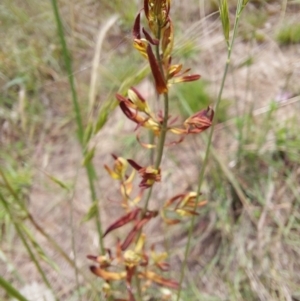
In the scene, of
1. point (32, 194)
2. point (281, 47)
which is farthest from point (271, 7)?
point (32, 194)

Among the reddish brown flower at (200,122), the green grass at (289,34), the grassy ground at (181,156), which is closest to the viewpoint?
the reddish brown flower at (200,122)

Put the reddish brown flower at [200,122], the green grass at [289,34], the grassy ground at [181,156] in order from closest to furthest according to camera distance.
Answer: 1. the reddish brown flower at [200,122]
2. the grassy ground at [181,156]
3. the green grass at [289,34]

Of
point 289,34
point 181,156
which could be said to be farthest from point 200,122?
point 289,34

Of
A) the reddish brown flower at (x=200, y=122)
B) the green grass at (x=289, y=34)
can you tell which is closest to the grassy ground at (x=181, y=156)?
the green grass at (x=289, y=34)

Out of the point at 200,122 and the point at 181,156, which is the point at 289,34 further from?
the point at 200,122

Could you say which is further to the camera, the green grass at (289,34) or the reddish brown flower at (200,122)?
the green grass at (289,34)

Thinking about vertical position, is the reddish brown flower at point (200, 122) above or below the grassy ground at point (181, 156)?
above

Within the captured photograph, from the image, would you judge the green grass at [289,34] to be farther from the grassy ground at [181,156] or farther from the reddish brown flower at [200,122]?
the reddish brown flower at [200,122]

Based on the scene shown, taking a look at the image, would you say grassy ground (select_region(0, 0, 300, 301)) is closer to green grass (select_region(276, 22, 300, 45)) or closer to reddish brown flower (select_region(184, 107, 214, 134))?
green grass (select_region(276, 22, 300, 45))
